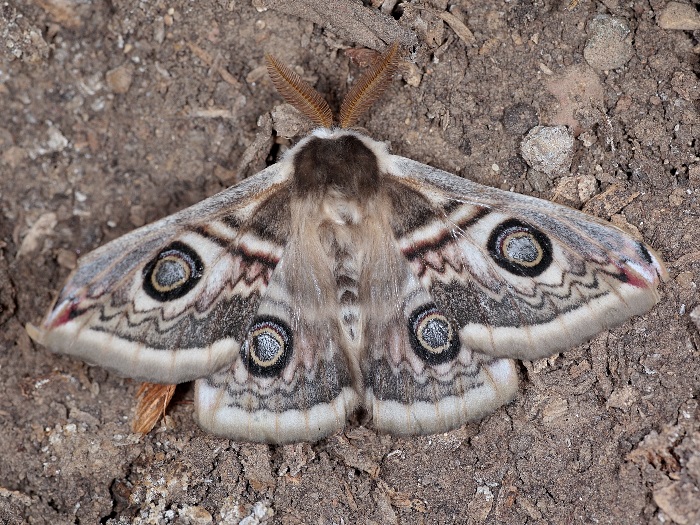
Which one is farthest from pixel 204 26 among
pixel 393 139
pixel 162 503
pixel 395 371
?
pixel 162 503

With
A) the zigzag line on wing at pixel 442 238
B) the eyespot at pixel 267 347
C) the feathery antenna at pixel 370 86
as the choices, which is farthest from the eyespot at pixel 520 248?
the eyespot at pixel 267 347

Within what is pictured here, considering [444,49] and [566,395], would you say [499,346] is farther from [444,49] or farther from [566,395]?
[444,49]

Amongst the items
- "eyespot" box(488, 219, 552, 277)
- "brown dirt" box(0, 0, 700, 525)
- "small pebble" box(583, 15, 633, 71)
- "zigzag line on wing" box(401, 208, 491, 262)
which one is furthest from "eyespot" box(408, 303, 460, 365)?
"small pebble" box(583, 15, 633, 71)

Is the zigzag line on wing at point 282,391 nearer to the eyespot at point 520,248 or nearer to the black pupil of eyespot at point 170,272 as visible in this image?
the black pupil of eyespot at point 170,272

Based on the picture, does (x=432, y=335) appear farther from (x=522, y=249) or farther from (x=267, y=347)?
(x=267, y=347)

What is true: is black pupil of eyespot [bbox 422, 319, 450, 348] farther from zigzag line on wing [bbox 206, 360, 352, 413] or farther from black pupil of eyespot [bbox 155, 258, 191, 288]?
black pupil of eyespot [bbox 155, 258, 191, 288]

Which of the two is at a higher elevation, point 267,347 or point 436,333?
point 436,333

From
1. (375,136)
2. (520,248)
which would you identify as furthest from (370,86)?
(520,248)
